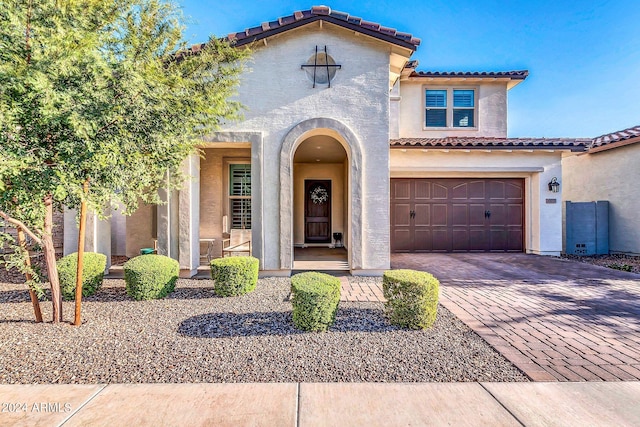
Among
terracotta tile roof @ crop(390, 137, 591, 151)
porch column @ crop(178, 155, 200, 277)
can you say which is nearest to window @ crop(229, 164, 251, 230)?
porch column @ crop(178, 155, 200, 277)

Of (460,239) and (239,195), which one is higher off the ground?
(239,195)

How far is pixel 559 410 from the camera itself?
2451mm

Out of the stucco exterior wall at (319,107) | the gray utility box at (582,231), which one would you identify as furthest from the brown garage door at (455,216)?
the stucco exterior wall at (319,107)

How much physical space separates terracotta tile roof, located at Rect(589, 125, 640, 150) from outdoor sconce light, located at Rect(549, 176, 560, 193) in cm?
147

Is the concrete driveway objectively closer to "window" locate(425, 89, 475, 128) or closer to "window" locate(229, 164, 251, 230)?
"window" locate(229, 164, 251, 230)

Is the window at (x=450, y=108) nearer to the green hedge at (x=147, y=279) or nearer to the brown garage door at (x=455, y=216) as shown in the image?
the brown garage door at (x=455, y=216)

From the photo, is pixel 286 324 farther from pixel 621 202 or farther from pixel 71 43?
pixel 621 202

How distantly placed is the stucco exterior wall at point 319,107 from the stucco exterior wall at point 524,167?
3.26 metres

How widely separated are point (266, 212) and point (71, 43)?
428 centimetres

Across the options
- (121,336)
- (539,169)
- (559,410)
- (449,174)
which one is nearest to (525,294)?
(559,410)

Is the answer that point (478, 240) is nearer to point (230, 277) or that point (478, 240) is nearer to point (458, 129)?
point (458, 129)

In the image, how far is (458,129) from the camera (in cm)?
1150

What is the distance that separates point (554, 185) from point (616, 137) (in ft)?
10.6

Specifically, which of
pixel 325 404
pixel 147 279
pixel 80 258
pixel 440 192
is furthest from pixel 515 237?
pixel 80 258
